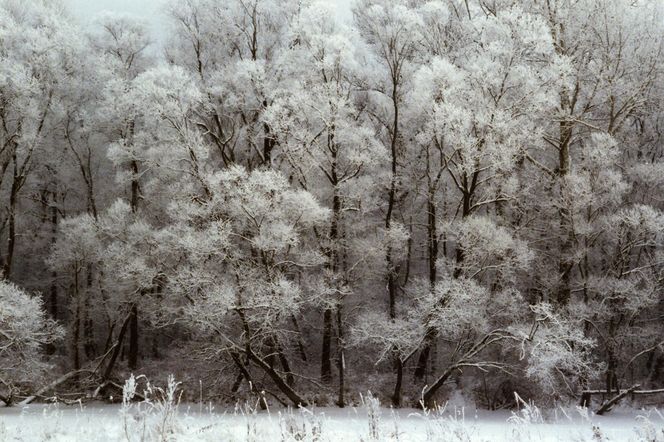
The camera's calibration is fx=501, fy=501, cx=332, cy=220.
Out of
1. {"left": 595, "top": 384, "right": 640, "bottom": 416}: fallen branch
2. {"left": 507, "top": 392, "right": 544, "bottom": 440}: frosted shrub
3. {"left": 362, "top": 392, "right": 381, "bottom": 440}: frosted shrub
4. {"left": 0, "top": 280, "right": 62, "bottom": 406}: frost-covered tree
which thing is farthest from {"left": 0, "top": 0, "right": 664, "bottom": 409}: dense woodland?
{"left": 362, "top": 392, "right": 381, "bottom": 440}: frosted shrub

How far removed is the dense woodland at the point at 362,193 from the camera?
51.2ft

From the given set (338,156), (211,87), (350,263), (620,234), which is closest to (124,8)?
(211,87)

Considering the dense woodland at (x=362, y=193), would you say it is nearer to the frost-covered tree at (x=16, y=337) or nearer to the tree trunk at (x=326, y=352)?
the frost-covered tree at (x=16, y=337)

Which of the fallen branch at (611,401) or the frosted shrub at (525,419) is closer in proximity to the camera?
the frosted shrub at (525,419)

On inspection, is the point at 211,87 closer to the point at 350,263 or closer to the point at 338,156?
the point at 338,156

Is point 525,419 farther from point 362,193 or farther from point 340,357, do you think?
point 362,193

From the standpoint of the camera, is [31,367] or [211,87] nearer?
[31,367]

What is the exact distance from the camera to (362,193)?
1847 cm

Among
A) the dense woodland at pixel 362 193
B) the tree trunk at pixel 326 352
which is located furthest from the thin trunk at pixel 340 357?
the tree trunk at pixel 326 352

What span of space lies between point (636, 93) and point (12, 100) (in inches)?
846

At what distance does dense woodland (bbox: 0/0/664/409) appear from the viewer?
15.6m

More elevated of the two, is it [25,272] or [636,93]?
[636,93]

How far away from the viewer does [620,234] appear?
16547 millimetres

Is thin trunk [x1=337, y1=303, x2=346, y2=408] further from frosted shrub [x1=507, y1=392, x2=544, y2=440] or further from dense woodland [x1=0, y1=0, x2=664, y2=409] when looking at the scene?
frosted shrub [x1=507, y1=392, x2=544, y2=440]
